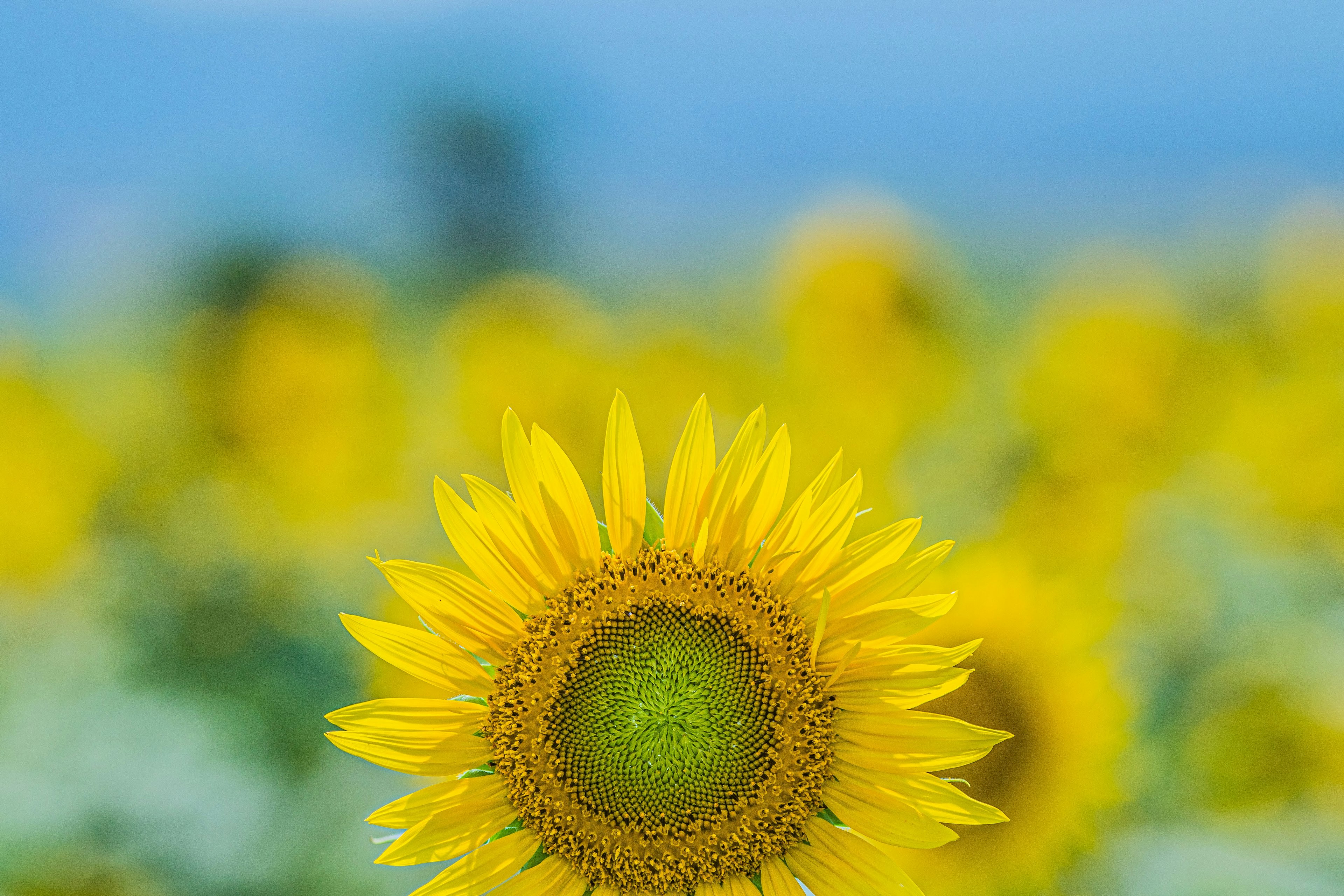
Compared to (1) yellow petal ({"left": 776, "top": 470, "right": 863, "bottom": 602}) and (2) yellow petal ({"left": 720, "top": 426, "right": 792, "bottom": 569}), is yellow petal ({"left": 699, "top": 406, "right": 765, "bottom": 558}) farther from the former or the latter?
(1) yellow petal ({"left": 776, "top": 470, "right": 863, "bottom": 602})

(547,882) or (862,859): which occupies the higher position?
(547,882)

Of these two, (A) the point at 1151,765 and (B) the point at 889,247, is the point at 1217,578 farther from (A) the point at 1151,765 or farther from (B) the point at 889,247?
(B) the point at 889,247

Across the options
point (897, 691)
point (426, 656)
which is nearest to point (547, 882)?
point (426, 656)

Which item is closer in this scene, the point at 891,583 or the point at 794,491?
the point at 891,583

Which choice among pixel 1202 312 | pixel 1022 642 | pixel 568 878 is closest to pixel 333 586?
pixel 568 878

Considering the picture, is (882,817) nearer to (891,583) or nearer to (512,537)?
(891,583)

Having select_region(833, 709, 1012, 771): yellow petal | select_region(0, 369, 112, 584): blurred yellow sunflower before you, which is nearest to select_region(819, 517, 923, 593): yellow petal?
select_region(833, 709, 1012, 771): yellow petal
